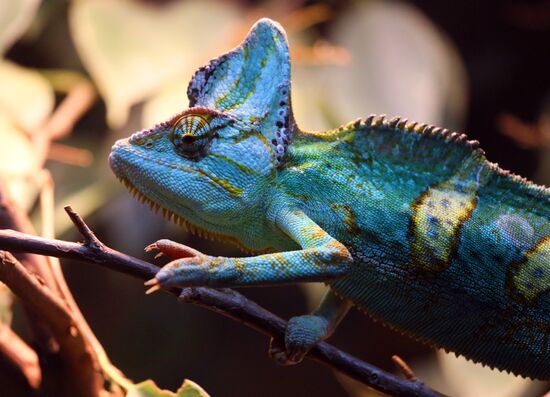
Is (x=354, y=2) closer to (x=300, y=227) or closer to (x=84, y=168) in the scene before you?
(x=84, y=168)

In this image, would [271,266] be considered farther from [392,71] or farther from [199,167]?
[392,71]

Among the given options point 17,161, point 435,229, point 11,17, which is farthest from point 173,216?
point 11,17

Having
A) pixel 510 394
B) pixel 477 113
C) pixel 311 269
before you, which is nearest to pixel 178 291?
pixel 311 269

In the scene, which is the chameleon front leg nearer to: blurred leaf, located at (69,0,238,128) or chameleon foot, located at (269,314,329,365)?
chameleon foot, located at (269,314,329,365)

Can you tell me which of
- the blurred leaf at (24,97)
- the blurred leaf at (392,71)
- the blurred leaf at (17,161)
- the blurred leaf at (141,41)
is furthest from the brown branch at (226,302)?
the blurred leaf at (392,71)

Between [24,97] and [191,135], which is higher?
[191,135]

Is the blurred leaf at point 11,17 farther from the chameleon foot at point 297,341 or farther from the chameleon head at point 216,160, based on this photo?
the chameleon foot at point 297,341

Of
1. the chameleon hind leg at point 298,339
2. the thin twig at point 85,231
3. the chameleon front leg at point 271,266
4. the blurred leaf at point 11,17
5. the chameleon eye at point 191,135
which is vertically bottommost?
the chameleon hind leg at point 298,339

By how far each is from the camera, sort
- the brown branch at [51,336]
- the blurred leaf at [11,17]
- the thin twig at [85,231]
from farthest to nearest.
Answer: the blurred leaf at [11,17] → the brown branch at [51,336] → the thin twig at [85,231]
